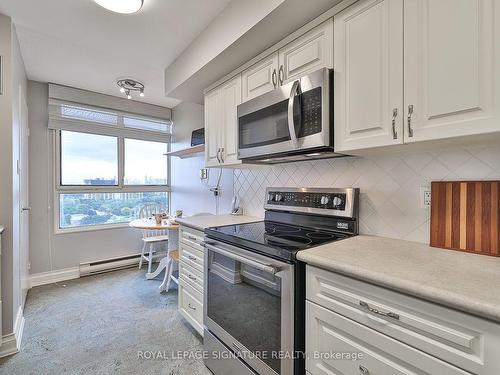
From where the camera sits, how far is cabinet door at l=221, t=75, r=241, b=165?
6.21ft

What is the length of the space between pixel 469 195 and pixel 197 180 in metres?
2.79

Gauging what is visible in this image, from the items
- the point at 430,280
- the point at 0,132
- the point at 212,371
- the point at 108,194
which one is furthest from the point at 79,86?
the point at 430,280

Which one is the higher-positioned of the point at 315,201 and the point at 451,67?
the point at 451,67

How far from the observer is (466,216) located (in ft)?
3.64

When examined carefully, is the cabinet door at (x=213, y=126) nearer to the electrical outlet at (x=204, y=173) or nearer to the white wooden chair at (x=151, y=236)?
the electrical outlet at (x=204, y=173)

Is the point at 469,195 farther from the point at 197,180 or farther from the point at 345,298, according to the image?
the point at 197,180

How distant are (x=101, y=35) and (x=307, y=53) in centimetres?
175

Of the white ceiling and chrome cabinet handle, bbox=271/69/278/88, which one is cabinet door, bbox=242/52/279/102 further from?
the white ceiling

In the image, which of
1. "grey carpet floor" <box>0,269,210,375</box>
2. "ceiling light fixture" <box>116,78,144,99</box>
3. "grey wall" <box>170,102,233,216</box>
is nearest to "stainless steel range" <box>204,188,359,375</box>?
"grey carpet floor" <box>0,269,210,375</box>

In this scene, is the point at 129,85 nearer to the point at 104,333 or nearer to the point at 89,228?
the point at 89,228

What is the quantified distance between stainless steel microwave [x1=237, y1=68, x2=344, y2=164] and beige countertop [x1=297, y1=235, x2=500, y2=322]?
1.80 feet

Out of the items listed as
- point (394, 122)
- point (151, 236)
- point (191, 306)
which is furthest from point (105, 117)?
point (394, 122)

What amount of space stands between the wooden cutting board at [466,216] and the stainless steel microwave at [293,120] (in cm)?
57

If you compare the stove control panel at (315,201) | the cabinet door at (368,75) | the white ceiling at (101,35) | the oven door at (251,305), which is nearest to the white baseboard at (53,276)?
the white ceiling at (101,35)
